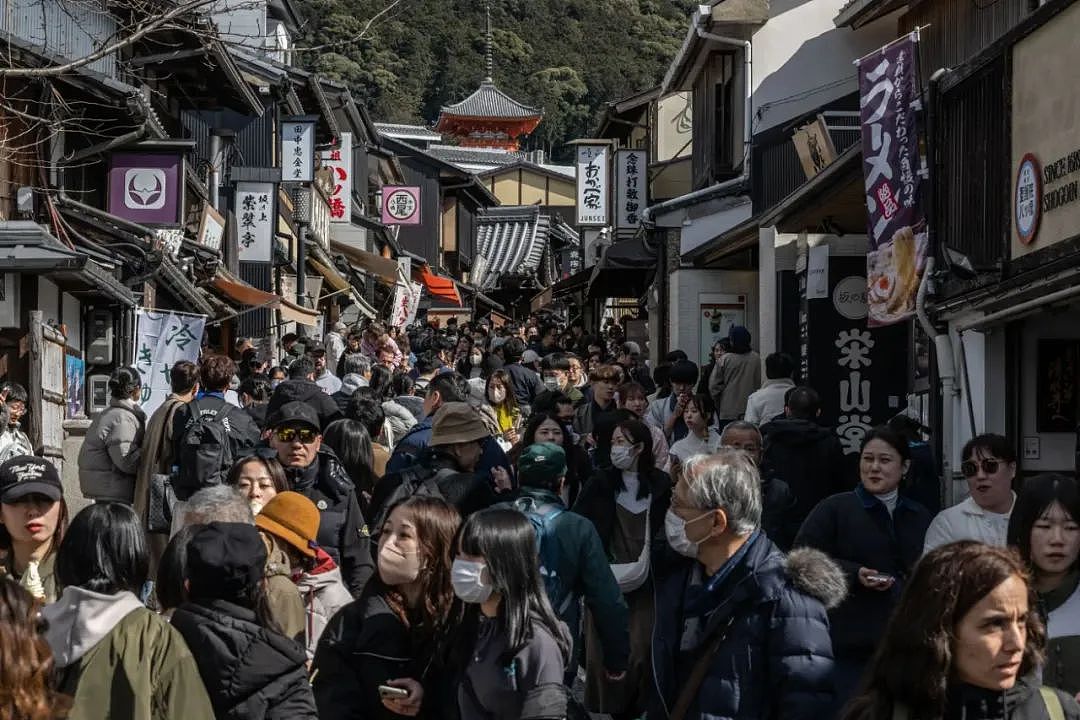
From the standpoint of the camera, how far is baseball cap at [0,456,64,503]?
5.95m

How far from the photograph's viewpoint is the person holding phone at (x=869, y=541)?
21.6 ft

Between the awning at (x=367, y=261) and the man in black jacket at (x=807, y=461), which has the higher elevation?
the awning at (x=367, y=261)

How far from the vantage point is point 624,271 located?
31.2 metres

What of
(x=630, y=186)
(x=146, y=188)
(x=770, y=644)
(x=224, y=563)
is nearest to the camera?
(x=770, y=644)

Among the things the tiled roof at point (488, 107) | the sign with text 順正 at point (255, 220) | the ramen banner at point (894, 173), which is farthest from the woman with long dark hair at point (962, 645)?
the tiled roof at point (488, 107)

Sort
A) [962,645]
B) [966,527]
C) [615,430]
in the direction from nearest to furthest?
1. [962,645]
2. [966,527]
3. [615,430]

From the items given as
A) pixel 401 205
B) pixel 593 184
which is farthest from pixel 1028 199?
pixel 401 205

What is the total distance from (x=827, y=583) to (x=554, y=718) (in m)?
0.97

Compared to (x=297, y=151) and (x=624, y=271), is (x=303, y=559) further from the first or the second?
(x=624, y=271)

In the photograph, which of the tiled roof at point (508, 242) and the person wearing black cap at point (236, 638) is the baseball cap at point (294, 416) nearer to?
the person wearing black cap at point (236, 638)

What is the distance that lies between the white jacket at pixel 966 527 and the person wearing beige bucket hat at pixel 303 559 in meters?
2.58

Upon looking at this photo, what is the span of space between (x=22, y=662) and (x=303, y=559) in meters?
2.35

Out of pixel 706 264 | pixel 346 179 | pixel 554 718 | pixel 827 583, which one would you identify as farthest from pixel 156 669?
pixel 346 179

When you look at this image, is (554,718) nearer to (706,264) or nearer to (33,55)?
(33,55)
